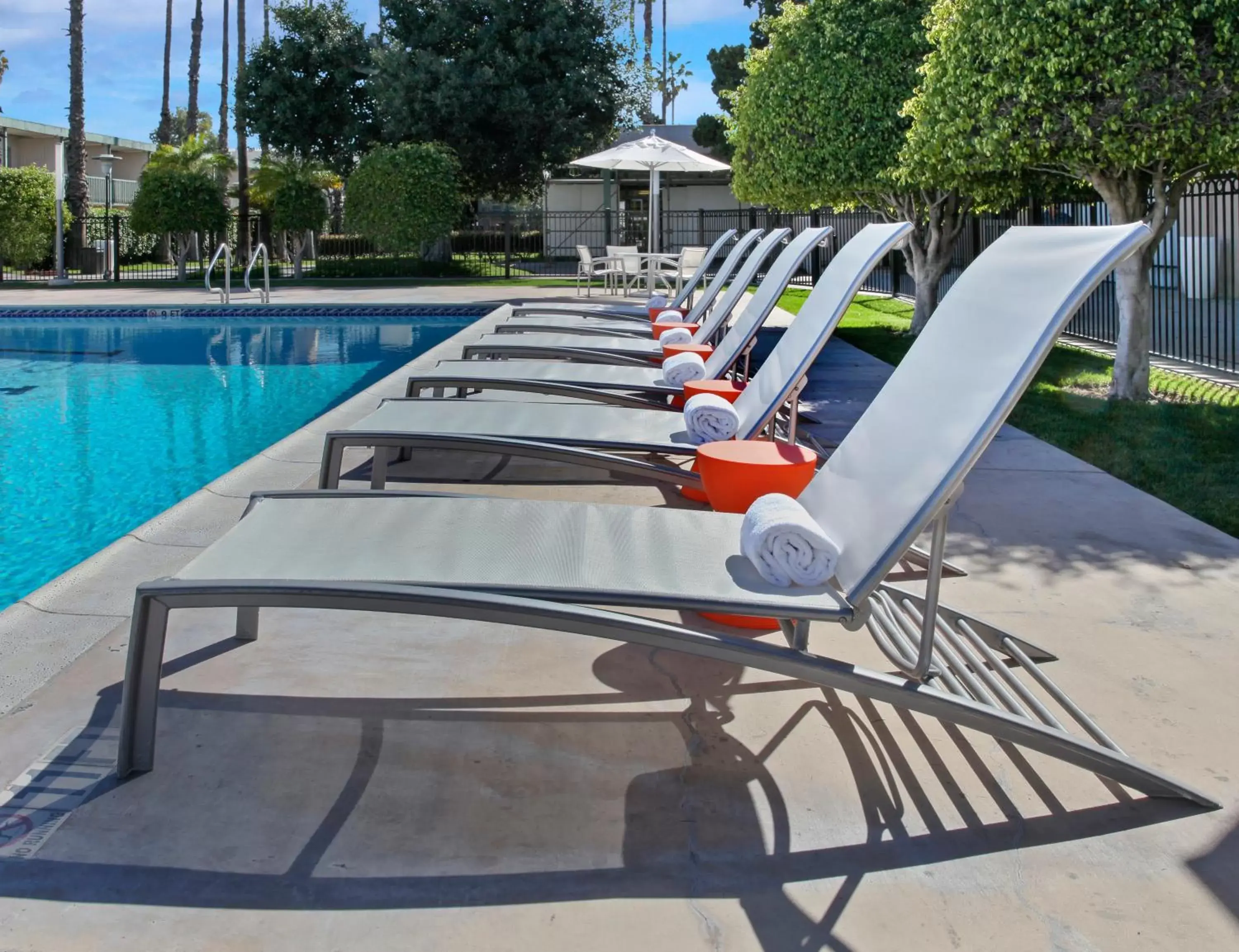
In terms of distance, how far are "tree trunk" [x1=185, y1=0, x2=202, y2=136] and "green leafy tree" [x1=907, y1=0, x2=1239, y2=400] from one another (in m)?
32.1

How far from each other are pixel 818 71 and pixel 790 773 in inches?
362

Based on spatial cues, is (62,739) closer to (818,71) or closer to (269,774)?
(269,774)

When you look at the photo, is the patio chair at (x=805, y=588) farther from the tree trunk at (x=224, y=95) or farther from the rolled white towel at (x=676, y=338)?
the tree trunk at (x=224, y=95)

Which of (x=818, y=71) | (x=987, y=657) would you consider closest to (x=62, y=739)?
(x=987, y=657)

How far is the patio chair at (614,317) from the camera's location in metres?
7.82

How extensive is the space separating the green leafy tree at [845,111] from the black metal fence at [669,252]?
1.35 meters

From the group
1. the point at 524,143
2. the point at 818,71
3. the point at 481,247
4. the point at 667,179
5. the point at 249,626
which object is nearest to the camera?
the point at 249,626

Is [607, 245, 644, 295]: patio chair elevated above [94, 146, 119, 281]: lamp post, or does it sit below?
below

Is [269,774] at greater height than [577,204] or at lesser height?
lesser

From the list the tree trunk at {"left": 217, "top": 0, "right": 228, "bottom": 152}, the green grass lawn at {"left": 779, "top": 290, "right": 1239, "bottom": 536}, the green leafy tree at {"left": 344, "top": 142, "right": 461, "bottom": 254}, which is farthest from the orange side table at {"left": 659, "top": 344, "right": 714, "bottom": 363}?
the tree trunk at {"left": 217, "top": 0, "right": 228, "bottom": 152}

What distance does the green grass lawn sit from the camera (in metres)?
5.00

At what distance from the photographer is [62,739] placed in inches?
97.7

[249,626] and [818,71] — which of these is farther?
[818,71]

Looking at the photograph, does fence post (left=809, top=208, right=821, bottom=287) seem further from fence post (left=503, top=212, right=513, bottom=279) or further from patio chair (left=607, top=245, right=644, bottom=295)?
fence post (left=503, top=212, right=513, bottom=279)
